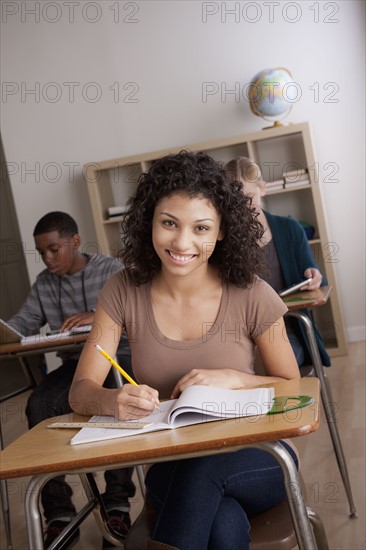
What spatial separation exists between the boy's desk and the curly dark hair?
55 cm

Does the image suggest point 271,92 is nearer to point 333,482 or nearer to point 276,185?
point 276,185

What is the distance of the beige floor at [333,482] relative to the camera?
2566mm

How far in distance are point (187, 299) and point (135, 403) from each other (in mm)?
412

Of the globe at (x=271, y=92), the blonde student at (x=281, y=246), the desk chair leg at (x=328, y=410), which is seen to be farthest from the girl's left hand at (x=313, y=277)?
the globe at (x=271, y=92)

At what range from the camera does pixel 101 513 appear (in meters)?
2.01

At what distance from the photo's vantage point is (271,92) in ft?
17.4

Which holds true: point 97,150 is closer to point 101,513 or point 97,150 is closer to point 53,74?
point 53,74

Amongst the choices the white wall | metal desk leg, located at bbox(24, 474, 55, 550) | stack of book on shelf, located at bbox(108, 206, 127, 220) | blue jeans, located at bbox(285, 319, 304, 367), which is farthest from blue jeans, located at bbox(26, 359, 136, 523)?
the white wall

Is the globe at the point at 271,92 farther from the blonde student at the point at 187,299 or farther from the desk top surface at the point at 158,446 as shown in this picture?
the desk top surface at the point at 158,446

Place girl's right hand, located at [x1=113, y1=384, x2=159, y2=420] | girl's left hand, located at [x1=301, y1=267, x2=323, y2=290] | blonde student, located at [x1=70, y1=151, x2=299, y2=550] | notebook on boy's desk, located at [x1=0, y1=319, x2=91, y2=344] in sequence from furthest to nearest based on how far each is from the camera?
1. girl's left hand, located at [x1=301, y1=267, x2=323, y2=290]
2. notebook on boy's desk, located at [x1=0, y1=319, x2=91, y2=344]
3. blonde student, located at [x1=70, y1=151, x2=299, y2=550]
4. girl's right hand, located at [x1=113, y1=384, x2=159, y2=420]

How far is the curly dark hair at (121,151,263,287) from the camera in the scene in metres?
1.82

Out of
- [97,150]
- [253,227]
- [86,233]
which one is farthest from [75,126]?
[253,227]

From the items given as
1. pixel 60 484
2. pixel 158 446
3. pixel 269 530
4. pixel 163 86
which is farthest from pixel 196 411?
pixel 163 86

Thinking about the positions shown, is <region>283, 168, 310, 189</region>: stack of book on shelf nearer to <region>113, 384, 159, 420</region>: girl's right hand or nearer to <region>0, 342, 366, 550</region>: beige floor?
<region>0, 342, 366, 550</region>: beige floor
